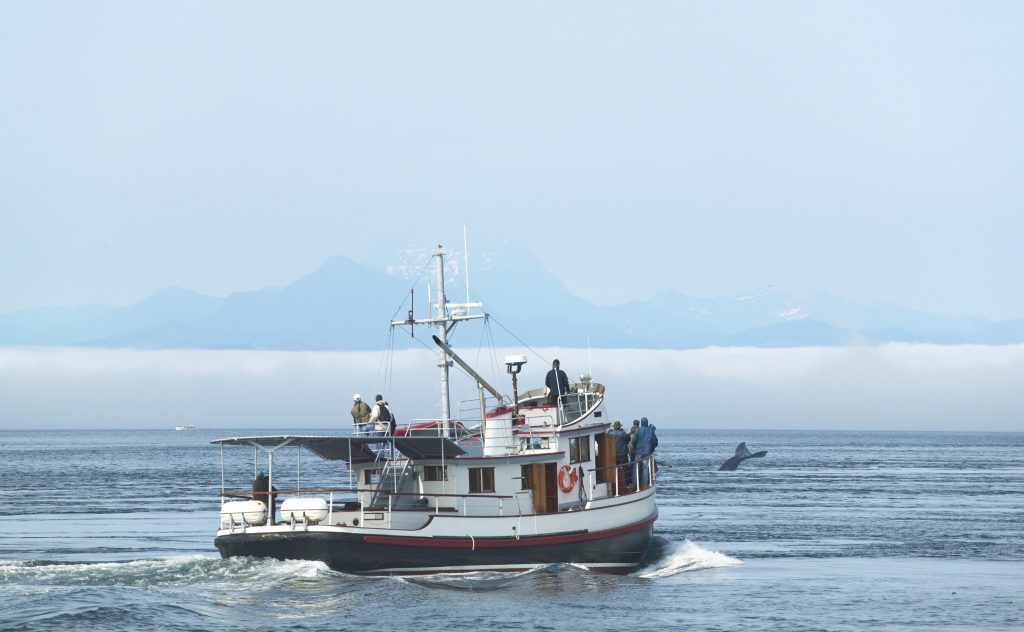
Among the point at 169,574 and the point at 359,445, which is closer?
the point at 169,574

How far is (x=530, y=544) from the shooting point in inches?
1332

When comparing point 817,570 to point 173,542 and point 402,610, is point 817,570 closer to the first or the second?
point 402,610

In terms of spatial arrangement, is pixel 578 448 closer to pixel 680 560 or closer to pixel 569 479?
pixel 569 479

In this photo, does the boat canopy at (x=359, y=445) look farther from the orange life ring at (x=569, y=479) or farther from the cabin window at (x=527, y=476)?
the orange life ring at (x=569, y=479)

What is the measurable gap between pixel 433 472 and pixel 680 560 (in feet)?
31.9

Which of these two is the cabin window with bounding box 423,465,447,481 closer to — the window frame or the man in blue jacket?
the window frame

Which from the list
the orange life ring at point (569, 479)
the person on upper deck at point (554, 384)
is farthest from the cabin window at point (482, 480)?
the person on upper deck at point (554, 384)

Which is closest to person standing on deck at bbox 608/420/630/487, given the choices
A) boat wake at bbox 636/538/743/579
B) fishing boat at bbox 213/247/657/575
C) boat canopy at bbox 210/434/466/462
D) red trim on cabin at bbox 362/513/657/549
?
fishing boat at bbox 213/247/657/575

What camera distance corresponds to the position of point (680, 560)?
39531 mm

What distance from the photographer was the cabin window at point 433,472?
113 ft

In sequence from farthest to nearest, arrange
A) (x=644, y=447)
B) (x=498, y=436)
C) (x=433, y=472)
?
(x=644, y=447) < (x=498, y=436) < (x=433, y=472)

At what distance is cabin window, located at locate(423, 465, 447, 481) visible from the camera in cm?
3444

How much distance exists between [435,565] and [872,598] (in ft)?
38.0

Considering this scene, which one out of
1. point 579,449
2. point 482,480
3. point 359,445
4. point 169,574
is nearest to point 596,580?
point 579,449
